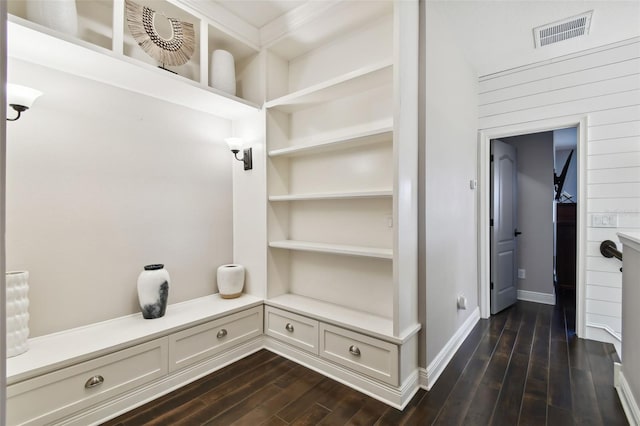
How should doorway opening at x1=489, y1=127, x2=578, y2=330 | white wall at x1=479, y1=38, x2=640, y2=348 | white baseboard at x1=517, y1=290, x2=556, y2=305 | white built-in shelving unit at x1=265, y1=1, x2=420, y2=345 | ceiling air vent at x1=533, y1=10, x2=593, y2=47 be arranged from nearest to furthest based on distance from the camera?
white built-in shelving unit at x1=265, y1=1, x2=420, y2=345, ceiling air vent at x1=533, y1=10, x2=593, y2=47, white wall at x1=479, y1=38, x2=640, y2=348, doorway opening at x1=489, y1=127, x2=578, y2=330, white baseboard at x1=517, y1=290, x2=556, y2=305

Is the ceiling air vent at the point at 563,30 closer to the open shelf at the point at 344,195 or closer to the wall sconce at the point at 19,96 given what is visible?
the open shelf at the point at 344,195

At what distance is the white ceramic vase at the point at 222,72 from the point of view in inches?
100.0

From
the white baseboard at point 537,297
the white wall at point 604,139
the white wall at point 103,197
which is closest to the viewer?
the white wall at point 103,197

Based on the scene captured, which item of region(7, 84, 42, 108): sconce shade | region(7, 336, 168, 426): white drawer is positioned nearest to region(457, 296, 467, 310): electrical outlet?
region(7, 336, 168, 426): white drawer

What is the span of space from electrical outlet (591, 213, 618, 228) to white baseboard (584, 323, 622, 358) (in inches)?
37.1

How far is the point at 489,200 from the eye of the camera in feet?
11.3

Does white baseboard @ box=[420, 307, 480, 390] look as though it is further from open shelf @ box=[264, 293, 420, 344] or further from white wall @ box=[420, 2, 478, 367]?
open shelf @ box=[264, 293, 420, 344]

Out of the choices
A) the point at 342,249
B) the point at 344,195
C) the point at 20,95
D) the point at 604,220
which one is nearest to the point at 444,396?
the point at 342,249

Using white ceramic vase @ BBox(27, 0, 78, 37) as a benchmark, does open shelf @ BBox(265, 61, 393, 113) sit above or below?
below

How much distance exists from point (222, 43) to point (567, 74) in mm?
3392

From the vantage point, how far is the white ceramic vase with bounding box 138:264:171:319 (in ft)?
7.14

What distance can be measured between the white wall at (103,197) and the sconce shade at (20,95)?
0.26 meters

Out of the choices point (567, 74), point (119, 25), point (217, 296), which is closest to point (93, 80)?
point (119, 25)

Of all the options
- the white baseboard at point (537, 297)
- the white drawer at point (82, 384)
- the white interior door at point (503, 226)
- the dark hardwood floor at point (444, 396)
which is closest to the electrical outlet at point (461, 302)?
the dark hardwood floor at point (444, 396)
